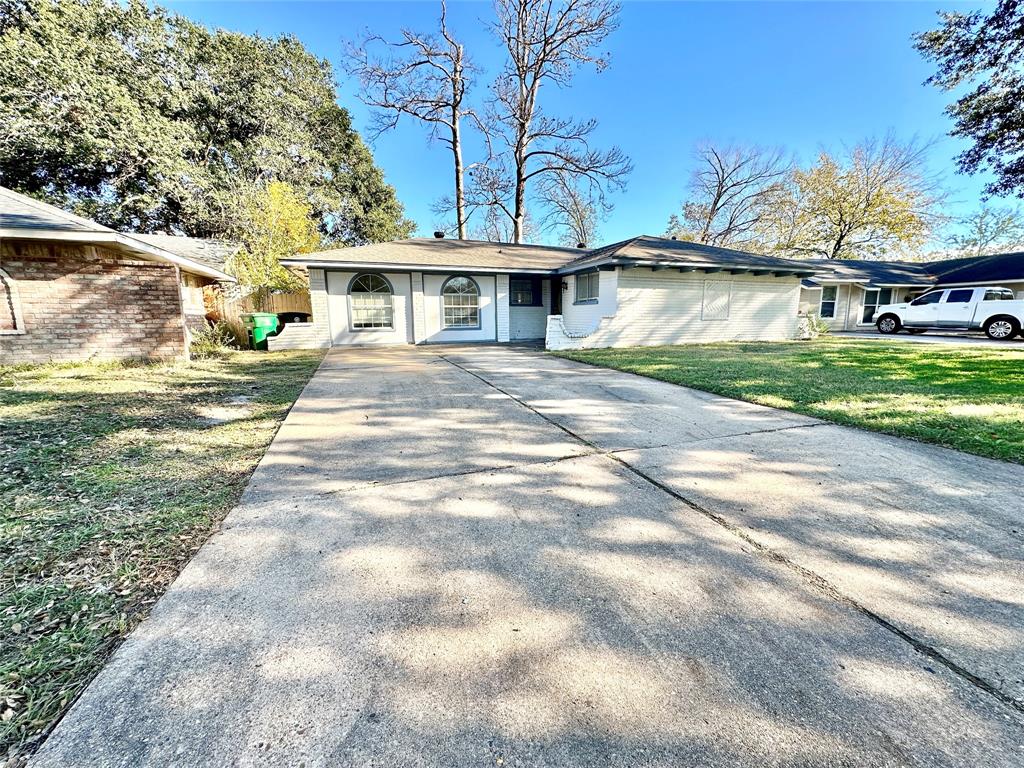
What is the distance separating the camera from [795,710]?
1.27 meters

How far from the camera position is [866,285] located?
1842 centimetres

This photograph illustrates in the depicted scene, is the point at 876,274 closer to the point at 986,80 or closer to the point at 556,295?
the point at 986,80

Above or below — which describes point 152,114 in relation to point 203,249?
above

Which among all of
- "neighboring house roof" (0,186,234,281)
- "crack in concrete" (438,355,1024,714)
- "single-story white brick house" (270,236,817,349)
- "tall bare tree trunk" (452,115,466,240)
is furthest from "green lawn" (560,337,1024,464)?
"tall bare tree trunk" (452,115,466,240)

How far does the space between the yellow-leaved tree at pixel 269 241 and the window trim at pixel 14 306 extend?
749cm

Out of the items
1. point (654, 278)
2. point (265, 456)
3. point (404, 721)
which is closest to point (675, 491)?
point (404, 721)

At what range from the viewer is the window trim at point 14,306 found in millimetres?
7133

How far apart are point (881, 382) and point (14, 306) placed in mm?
14133

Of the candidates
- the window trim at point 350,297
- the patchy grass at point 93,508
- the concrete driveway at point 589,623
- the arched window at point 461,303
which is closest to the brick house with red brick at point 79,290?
the patchy grass at point 93,508

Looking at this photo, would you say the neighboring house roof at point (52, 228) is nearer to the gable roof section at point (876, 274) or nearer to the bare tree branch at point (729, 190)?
the gable roof section at point (876, 274)

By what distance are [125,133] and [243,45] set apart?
7.36m

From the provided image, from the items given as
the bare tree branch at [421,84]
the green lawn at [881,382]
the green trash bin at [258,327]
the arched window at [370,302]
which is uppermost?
the bare tree branch at [421,84]

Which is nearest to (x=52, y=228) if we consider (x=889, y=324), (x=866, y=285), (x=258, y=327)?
(x=258, y=327)

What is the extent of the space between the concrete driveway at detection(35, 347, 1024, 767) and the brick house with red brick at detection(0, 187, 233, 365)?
7.16 metres
